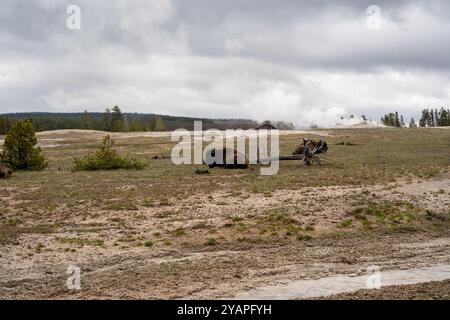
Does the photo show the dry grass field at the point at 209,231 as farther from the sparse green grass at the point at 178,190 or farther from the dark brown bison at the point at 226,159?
the dark brown bison at the point at 226,159

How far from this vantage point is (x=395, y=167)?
98.1 ft

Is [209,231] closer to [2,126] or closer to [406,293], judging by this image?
[406,293]

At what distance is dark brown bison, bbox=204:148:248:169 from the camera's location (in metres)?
31.1

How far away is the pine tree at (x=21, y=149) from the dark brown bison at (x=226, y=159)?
10997 millimetres

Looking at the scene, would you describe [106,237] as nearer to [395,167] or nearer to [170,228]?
[170,228]

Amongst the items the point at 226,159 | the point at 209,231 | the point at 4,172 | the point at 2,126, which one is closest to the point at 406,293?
the point at 209,231

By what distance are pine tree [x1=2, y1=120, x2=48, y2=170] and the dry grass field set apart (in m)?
6.69

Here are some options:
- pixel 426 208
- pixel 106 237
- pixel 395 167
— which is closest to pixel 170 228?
pixel 106 237

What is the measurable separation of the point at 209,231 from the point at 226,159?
16.5m

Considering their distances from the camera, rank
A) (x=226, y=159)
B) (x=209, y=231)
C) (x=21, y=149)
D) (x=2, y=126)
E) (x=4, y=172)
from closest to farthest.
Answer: (x=209, y=231) < (x=4, y=172) < (x=226, y=159) < (x=21, y=149) < (x=2, y=126)

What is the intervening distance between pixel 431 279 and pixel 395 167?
20.4m

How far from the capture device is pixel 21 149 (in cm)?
3234

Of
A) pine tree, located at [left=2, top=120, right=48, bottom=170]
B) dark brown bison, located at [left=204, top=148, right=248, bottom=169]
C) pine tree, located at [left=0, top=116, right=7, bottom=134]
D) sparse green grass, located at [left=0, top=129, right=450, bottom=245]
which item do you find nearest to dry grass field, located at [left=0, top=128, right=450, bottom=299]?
sparse green grass, located at [left=0, top=129, right=450, bottom=245]
